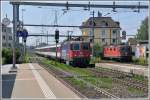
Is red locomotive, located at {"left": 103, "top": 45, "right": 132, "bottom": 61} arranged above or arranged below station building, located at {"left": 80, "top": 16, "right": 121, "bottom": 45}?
below

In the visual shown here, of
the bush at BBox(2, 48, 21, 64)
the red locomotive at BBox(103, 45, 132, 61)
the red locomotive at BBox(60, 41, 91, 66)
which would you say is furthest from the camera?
the red locomotive at BBox(103, 45, 132, 61)

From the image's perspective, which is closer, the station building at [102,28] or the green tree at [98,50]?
the station building at [102,28]

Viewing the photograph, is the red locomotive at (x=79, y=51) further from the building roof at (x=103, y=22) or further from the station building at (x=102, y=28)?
the building roof at (x=103, y=22)

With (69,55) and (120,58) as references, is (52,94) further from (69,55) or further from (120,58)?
(120,58)

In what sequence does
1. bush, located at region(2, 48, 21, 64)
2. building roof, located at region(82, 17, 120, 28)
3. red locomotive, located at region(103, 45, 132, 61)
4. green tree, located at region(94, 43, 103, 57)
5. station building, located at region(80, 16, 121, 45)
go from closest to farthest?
bush, located at region(2, 48, 21, 64) < red locomotive, located at region(103, 45, 132, 61) < building roof, located at region(82, 17, 120, 28) < station building, located at region(80, 16, 121, 45) < green tree, located at region(94, 43, 103, 57)

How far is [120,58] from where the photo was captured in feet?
200

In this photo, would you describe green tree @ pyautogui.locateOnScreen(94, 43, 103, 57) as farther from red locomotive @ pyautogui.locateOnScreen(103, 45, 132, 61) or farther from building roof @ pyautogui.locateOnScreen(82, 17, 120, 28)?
red locomotive @ pyautogui.locateOnScreen(103, 45, 132, 61)

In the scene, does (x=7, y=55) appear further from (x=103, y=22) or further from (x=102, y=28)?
(x=102, y=28)

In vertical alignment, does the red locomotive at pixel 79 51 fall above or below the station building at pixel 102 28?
below

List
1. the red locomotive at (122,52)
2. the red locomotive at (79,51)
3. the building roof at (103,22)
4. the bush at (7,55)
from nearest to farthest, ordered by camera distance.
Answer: the red locomotive at (79,51), the bush at (7,55), the red locomotive at (122,52), the building roof at (103,22)

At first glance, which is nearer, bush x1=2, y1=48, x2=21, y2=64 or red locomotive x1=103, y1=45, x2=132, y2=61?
bush x1=2, y1=48, x2=21, y2=64

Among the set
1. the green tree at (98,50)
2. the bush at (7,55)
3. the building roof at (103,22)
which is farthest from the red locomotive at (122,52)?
the bush at (7,55)

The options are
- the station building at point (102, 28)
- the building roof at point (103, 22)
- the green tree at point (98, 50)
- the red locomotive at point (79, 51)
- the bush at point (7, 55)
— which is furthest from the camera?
the green tree at point (98, 50)

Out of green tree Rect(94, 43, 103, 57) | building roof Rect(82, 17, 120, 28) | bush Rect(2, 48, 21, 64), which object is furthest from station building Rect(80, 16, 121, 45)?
bush Rect(2, 48, 21, 64)
